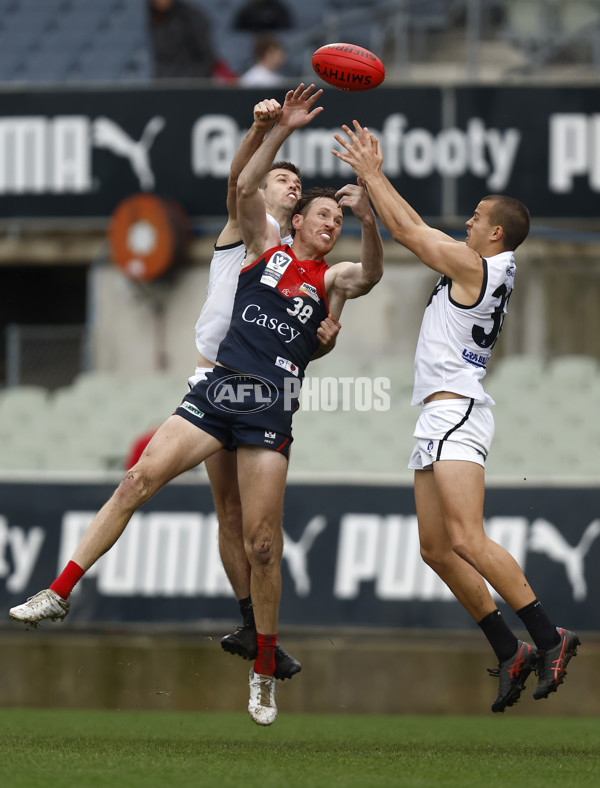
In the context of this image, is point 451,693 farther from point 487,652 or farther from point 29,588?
point 29,588

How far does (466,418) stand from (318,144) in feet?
20.3

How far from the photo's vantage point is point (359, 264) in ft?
24.1

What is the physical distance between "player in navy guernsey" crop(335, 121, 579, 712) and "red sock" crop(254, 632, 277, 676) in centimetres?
89

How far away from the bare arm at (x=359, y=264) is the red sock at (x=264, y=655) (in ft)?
5.49

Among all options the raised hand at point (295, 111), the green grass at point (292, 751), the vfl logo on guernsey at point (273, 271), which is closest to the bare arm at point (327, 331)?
the vfl logo on guernsey at point (273, 271)

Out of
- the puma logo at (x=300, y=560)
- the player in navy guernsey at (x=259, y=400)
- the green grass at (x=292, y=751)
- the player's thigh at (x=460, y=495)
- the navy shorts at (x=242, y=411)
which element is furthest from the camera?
the puma logo at (x=300, y=560)

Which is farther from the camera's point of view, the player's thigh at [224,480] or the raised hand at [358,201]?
the player's thigh at [224,480]

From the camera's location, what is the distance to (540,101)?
493 inches

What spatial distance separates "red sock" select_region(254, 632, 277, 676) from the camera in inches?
284

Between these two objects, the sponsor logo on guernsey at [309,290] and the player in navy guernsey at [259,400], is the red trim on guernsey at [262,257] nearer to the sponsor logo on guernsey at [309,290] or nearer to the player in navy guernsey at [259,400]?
the player in navy guernsey at [259,400]

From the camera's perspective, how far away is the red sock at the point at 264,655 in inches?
284

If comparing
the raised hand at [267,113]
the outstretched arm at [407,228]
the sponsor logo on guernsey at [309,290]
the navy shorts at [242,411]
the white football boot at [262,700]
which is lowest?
the white football boot at [262,700]

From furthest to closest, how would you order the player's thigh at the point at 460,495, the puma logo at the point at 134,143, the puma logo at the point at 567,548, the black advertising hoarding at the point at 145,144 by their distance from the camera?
the puma logo at the point at 134,143 < the black advertising hoarding at the point at 145,144 < the puma logo at the point at 567,548 < the player's thigh at the point at 460,495

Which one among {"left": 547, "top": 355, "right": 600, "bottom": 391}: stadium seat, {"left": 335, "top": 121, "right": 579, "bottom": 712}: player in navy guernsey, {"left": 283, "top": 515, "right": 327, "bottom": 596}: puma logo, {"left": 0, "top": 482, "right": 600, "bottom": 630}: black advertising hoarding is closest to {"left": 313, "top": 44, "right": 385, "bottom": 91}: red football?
{"left": 335, "top": 121, "right": 579, "bottom": 712}: player in navy guernsey
